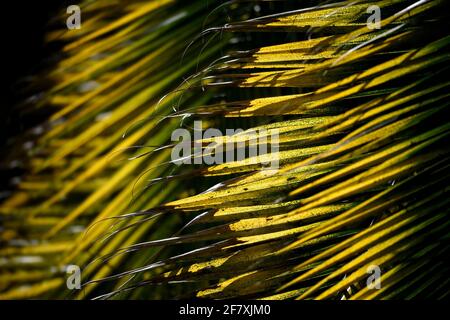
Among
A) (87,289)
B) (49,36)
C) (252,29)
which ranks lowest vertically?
(87,289)

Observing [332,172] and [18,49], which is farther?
[18,49]

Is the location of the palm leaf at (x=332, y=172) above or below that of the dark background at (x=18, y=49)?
below

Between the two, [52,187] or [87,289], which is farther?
[52,187]

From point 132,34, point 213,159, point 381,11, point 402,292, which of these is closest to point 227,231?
point 213,159

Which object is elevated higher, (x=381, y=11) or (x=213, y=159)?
(x=381, y=11)

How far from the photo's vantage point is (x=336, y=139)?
2.51 ft

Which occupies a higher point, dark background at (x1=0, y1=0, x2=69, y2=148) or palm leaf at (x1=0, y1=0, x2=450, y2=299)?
dark background at (x1=0, y1=0, x2=69, y2=148)

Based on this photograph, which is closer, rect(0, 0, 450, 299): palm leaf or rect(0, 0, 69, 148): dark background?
rect(0, 0, 450, 299): palm leaf

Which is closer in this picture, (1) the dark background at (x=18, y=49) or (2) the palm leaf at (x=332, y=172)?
(2) the palm leaf at (x=332, y=172)

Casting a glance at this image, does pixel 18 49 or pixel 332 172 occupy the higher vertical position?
pixel 18 49
